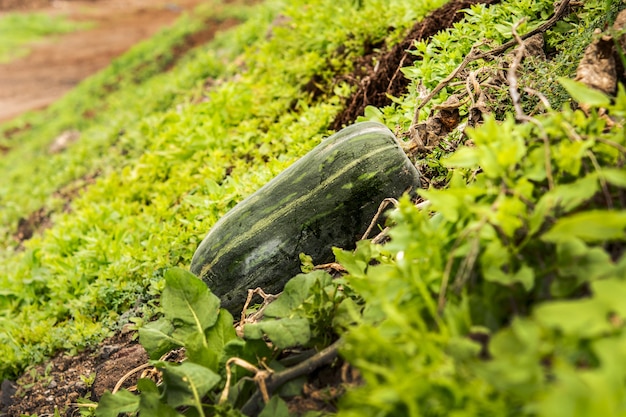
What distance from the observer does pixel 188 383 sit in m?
2.20

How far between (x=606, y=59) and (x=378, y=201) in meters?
1.21

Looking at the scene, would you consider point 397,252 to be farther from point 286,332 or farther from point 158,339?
point 158,339

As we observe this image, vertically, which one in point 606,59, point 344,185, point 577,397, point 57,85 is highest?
point 606,59

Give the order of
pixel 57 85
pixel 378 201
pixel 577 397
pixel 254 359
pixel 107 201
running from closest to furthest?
pixel 577 397, pixel 254 359, pixel 378 201, pixel 107 201, pixel 57 85

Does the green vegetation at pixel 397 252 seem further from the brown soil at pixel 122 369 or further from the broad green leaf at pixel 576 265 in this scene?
the brown soil at pixel 122 369

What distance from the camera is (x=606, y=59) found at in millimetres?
2408

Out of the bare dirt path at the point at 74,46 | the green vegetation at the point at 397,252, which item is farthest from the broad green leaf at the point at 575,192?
the bare dirt path at the point at 74,46

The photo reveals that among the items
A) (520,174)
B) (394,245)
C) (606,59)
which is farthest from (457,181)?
(606,59)

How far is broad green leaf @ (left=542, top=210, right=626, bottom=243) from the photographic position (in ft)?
4.72

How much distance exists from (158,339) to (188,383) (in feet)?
1.31

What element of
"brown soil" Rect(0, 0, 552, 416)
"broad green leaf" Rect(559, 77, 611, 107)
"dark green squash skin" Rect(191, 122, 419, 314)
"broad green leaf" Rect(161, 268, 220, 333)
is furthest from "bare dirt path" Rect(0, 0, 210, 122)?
"broad green leaf" Rect(559, 77, 611, 107)

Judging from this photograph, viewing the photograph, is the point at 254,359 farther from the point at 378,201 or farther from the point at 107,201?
the point at 107,201

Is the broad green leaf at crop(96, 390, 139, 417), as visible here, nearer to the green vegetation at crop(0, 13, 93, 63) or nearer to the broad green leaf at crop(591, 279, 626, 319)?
the broad green leaf at crop(591, 279, 626, 319)

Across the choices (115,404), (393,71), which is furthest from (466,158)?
(393,71)
